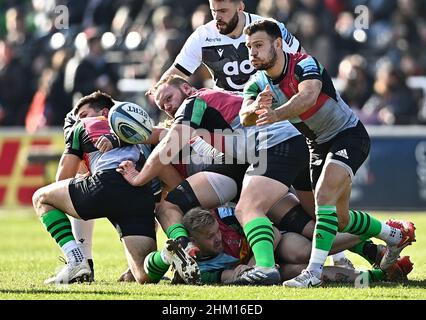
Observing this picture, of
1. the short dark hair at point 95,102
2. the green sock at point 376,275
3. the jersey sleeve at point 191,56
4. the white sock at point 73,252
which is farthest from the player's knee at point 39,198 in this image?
the green sock at point 376,275

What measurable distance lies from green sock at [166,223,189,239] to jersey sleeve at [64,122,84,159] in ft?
3.41

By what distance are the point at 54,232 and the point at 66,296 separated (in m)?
1.34

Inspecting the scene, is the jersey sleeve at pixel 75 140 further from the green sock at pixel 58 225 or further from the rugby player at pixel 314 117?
the rugby player at pixel 314 117

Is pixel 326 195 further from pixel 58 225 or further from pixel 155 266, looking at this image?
pixel 58 225

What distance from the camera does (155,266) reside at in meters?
9.29

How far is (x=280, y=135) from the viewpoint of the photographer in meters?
9.73

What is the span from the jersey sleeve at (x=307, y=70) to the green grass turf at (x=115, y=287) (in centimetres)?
168

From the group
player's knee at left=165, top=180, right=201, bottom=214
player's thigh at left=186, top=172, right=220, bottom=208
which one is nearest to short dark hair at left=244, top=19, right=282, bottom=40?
player's thigh at left=186, top=172, right=220, bottom=208

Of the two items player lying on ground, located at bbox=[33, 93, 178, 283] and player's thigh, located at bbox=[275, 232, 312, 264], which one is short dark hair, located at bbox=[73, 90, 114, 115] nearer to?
player lying on ground, located at bbox=[33, 93, 178, 283]

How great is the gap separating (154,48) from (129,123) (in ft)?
36.7

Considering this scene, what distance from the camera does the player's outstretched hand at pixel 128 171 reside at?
31.3 ft

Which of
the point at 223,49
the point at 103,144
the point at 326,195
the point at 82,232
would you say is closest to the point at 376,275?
the point at 326,195
